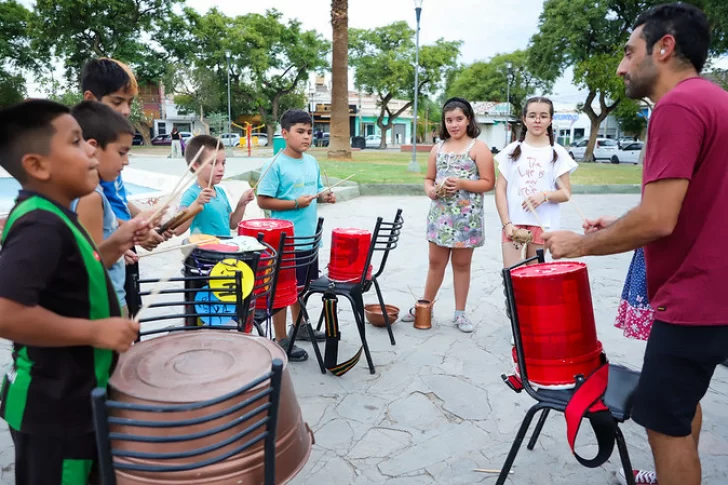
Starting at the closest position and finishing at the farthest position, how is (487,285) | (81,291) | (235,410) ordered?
(235,410), (81,291), (487,285)

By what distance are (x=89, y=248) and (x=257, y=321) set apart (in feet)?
5.13

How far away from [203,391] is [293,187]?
8.04 feet

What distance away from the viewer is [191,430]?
4.04 ft

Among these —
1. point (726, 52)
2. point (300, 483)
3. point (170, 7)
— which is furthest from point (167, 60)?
point (300, 483)

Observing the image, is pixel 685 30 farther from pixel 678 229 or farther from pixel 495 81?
pixel 495 81

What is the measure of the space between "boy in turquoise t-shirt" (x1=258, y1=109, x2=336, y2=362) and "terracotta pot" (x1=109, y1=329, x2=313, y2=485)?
1.97 m

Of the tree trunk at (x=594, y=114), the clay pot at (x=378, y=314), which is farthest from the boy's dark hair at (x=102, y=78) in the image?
the tree trunk at (x=594, y=114)

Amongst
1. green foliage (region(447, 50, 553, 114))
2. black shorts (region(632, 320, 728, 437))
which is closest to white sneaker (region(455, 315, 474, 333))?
black shorts (region(632, 320, 728, 437))

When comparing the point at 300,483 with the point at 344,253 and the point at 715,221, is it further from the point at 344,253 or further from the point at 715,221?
the point at 715,221

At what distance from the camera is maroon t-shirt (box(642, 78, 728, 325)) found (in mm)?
1615

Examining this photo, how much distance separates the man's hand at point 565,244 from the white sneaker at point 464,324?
2232 millimetres

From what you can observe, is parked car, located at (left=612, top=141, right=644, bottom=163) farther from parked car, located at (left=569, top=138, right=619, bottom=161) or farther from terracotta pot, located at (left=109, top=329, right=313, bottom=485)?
terracotta pot, located at (left=109, top=329, right=313, bottom=485)

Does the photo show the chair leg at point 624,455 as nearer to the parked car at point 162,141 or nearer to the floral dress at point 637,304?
the floral dress at point 637,304

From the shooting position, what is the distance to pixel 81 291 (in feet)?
4.42
